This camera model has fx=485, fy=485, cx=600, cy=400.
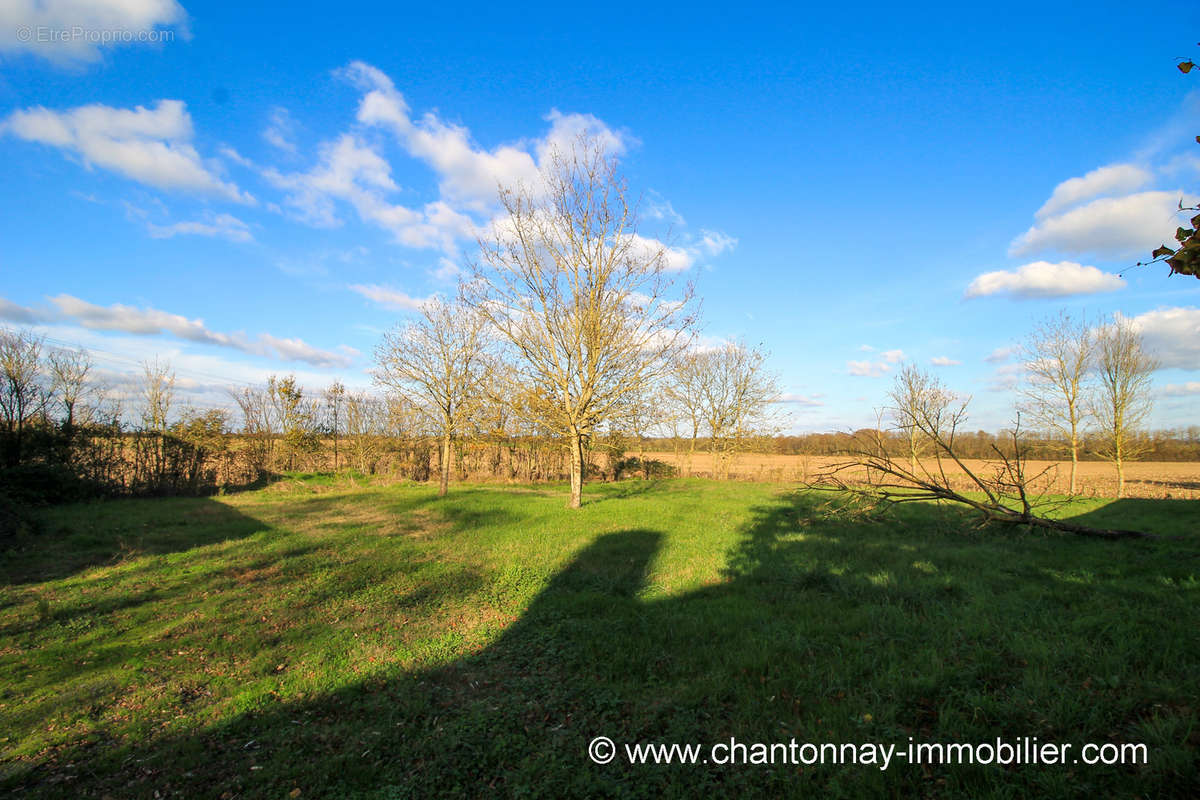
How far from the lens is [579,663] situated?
4.92 m

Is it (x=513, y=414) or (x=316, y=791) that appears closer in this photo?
(x=316, y=791)

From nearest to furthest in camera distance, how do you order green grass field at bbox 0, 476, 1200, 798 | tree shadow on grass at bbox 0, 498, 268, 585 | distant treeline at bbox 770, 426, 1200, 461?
green grass field at bbox 0, 476, 1200, 798 < tree shadow on grass at bbox 0, 498, 268, 585 < distant treeline at bbox 770, 426, 1200, 461

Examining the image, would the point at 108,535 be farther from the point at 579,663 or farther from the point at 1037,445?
the point at 1037,445

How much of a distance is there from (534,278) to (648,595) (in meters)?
10.1

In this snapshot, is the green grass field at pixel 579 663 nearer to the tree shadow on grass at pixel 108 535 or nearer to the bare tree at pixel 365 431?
the tree shadow on grass at pixel 108 535

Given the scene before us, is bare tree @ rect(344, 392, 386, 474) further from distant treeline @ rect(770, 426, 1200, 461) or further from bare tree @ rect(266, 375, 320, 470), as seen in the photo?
distant treeline @ rect(770, 426, 1200, 461)

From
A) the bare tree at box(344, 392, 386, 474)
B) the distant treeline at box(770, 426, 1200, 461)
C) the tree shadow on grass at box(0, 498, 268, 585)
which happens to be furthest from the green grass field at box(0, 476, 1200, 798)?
the bare tree at box(344, 392, 386, 474)

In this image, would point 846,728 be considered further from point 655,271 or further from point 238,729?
point 655,271

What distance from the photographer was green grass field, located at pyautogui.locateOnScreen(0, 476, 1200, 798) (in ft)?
10.6

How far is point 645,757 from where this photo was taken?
11.3 feet

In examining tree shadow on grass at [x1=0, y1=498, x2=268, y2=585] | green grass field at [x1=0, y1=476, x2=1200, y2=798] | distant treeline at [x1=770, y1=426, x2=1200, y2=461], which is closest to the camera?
green grass field at [x1=0, y1=476, x2=1200, y2=798]

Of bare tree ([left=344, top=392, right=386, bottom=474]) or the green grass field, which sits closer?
the green grass field

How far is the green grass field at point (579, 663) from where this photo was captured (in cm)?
323

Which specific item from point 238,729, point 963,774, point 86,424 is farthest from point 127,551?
point 963,774
